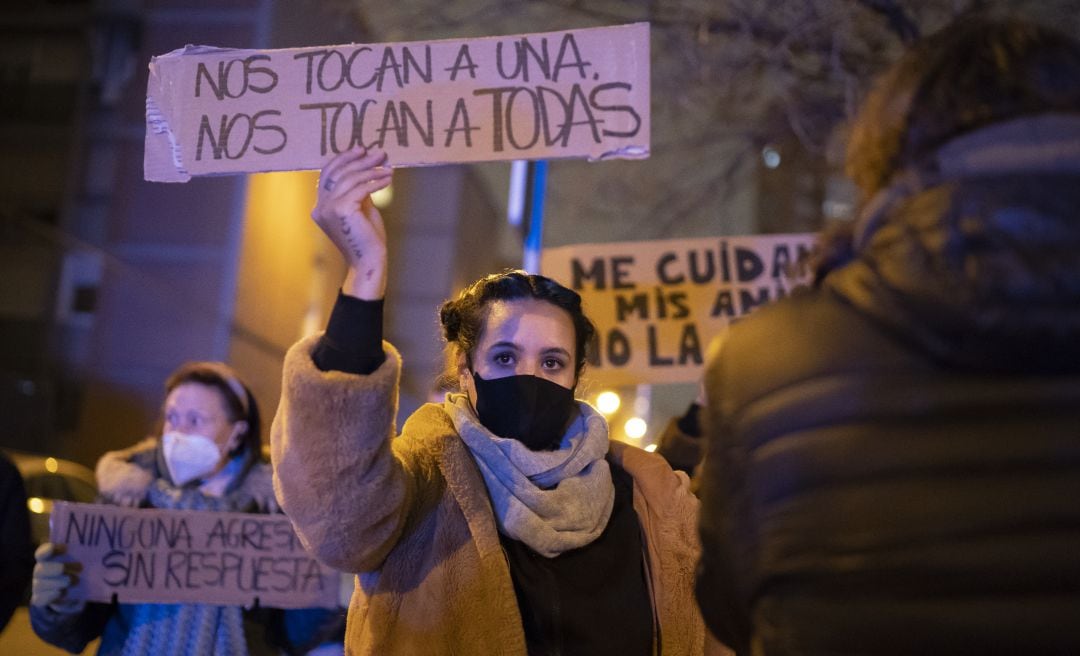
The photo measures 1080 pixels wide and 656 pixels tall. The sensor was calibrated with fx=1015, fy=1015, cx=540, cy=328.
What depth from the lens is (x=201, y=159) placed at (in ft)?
9.10

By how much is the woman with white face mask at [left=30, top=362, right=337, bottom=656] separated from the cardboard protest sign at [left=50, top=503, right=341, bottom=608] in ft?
0.30

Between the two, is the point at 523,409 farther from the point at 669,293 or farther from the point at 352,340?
the point at 669,293

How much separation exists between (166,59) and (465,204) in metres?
26.5

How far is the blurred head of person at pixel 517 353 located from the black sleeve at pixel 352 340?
539mm

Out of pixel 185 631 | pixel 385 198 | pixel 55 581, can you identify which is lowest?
pixel 185 631

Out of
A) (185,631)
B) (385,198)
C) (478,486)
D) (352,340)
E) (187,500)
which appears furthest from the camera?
(385,198)

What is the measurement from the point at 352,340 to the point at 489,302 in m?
0.70

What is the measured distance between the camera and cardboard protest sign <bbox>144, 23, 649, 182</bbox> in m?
2.69

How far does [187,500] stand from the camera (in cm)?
374

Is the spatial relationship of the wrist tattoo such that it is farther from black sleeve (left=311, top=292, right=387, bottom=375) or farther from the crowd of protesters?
black sleeve (left=311, top=292, right=387, bottom=375)

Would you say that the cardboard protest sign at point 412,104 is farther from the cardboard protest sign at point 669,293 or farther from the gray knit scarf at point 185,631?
the cardboard protest sign at point 669,293

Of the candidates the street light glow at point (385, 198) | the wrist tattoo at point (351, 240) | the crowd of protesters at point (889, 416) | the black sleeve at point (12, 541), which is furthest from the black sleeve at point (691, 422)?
the street light glow at point (385, 198)

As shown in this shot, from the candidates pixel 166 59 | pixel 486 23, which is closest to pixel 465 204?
pixel 486 23

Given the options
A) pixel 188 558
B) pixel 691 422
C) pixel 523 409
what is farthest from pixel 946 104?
pixel 188 558
